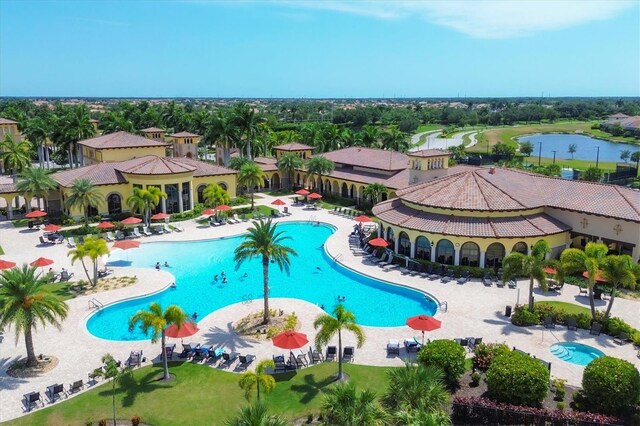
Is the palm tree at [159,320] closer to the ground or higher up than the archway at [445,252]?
higher up

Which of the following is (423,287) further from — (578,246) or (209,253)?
(209,253)

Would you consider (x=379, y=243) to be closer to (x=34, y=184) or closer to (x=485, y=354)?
(x=485, y=354)

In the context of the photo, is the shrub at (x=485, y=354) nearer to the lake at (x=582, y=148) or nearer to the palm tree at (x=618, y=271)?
the palm tree at (x=618, y=271)

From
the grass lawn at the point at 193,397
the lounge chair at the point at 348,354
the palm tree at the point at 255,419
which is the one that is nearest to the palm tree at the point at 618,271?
the grass lawn at the point at 193,397

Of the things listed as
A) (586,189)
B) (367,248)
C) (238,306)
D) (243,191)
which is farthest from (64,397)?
(243,191)

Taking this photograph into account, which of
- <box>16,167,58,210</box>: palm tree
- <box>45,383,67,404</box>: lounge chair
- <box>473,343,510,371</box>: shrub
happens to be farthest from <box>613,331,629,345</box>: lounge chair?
<box>16,167,58,210</box>: palm tree

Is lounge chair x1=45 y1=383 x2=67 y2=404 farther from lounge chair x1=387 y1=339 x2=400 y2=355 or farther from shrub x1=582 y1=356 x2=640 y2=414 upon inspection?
shrub x1=582 y1=356 x2=640 y2=414
